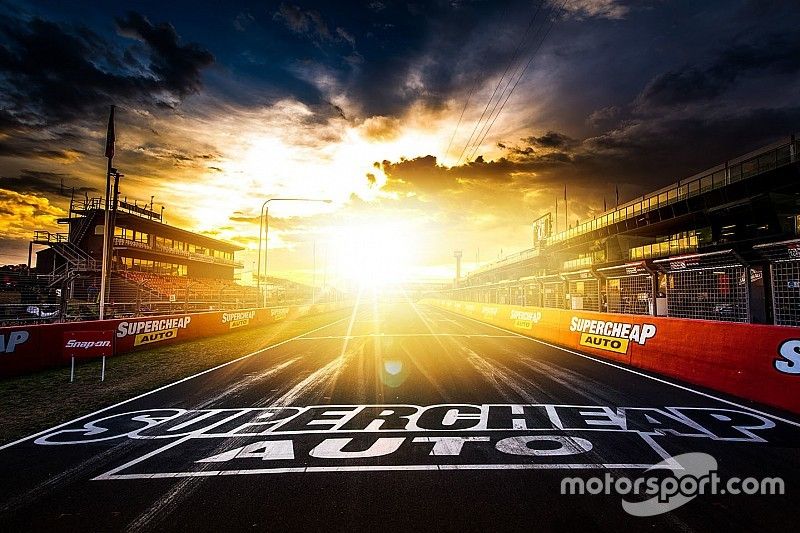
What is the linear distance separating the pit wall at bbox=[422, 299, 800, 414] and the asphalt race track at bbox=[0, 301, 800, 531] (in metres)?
0.80

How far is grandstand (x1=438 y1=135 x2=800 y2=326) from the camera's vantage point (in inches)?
413

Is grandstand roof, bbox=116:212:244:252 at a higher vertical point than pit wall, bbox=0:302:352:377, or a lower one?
higher

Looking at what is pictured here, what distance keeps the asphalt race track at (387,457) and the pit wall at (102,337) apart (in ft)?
15.0

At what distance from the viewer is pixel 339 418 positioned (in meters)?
5.86

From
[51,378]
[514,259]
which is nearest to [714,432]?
[51,378]

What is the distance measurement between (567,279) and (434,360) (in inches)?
447

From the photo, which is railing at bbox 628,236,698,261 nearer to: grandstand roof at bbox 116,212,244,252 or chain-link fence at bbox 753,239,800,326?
chain-link fence at bbox 753,239,800,326

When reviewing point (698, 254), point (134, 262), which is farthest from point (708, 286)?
point (134, 262)

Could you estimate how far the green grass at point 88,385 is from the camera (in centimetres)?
625

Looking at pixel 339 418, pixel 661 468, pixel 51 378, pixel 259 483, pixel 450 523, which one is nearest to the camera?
pixel 450 523

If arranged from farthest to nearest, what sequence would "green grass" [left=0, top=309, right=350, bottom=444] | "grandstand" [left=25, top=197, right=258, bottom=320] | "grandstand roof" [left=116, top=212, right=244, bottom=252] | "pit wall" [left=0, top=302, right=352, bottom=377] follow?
"grandstand roof" [left=116, top=212, right=244, bottom=252]
"grandstand" [left=25, top=197, right=258, bottom=320]
"pit wall" [left=0, top=302, right=352, bottom=377]
"green grass" [left=0, top=309, right=350, bottom=444]

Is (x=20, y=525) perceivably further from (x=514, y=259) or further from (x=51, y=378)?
(x=514, y=259)

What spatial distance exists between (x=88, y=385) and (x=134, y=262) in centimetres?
4043

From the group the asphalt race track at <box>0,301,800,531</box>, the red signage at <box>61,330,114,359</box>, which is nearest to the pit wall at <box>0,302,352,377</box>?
the red signage at <box>61,330,114,359</box>
